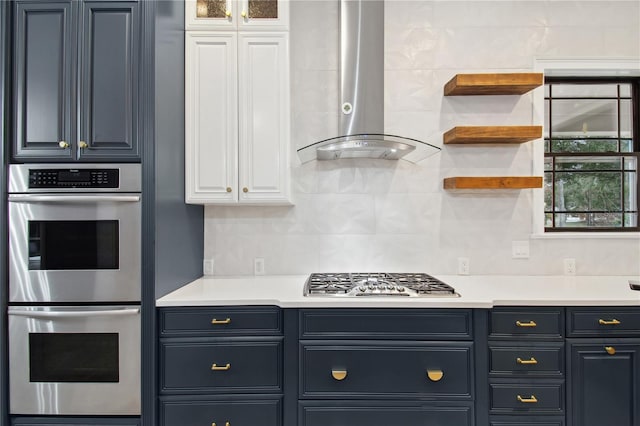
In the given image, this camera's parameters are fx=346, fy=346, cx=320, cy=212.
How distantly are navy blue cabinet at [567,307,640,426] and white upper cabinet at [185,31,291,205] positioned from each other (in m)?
1.80

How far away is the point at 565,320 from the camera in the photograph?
5.71 feet

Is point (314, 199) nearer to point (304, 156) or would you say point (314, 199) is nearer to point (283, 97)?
point (304, 156)

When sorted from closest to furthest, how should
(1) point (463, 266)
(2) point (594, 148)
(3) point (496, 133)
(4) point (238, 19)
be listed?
(4) point (238, 19), (3) point (496, 133), (1) point (463, 266), (2) point (594, 148)

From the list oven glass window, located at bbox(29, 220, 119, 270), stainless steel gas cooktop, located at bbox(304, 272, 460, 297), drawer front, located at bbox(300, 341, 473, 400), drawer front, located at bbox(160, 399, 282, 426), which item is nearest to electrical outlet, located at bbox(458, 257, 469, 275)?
stainless steel gas cooktop, located at bbox(304, 272, 460, 297)

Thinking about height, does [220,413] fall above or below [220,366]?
below

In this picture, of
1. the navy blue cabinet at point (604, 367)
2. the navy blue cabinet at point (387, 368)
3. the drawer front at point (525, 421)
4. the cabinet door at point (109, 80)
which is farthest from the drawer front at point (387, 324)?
the cabinet door at point (109, 80)

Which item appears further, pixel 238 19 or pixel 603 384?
pixel 238 19

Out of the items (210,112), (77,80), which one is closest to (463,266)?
(210,112)

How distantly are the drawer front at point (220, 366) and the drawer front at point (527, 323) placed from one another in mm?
1110

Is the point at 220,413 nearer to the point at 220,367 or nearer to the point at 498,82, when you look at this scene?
the point at 220,367

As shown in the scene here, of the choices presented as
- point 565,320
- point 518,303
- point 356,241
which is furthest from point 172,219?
point 565,320

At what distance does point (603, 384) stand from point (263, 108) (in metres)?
2.33

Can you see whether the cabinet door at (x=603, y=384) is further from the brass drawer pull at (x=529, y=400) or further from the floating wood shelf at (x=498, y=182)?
the floating wood shelf at (x=498, y=182)

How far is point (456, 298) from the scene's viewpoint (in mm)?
1742
